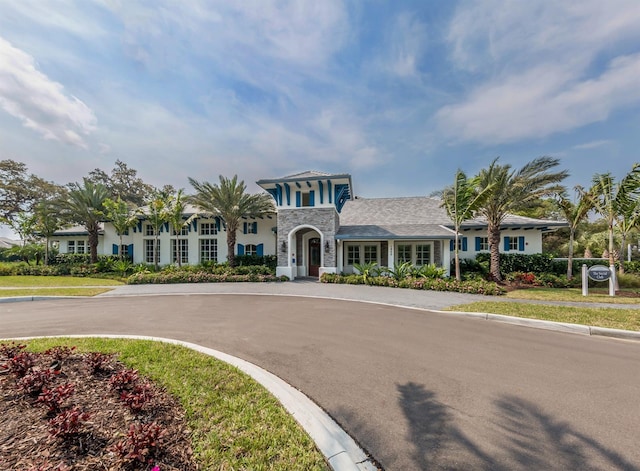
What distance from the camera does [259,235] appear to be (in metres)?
21.6

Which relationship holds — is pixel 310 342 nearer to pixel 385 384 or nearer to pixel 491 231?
pixel 385 384

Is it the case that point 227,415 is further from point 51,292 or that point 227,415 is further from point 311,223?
point 311,223

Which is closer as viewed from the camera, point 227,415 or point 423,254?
point 227,415

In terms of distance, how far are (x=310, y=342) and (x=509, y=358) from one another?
3954 millimetres

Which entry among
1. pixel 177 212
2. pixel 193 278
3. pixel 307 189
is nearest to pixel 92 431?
pixel 193 278

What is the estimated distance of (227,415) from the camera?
3225 millimetres

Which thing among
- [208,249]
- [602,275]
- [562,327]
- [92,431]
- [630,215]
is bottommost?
[562,327]

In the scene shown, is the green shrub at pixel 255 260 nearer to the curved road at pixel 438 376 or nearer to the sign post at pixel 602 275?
the curved road at pixel 438 376

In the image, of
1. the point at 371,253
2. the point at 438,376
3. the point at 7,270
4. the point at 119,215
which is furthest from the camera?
the point at 119,215

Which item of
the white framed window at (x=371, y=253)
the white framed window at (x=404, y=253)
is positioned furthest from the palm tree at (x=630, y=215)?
the white framed window at (x=371, y=253)

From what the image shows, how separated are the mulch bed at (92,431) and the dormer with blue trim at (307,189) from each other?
577 inches

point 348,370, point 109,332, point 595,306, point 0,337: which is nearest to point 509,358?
point 348,370

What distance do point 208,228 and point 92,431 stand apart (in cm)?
2107

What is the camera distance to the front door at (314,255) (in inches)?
764
